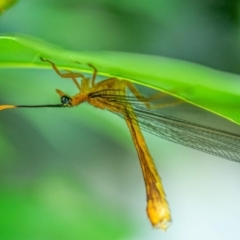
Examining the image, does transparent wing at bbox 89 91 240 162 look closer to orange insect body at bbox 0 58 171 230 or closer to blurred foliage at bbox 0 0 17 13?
orange insect body at bbox 0 58 171 230

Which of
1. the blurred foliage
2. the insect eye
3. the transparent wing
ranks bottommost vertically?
the transparent wing

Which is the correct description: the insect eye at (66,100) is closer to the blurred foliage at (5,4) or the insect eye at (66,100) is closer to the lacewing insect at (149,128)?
the lacewing insect at (149,128)

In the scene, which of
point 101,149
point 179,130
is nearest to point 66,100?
point 101,149

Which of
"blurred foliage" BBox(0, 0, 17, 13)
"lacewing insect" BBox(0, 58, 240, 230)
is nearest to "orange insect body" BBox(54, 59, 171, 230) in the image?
"lacewing insect" BBox(0, 58, 240, 230)

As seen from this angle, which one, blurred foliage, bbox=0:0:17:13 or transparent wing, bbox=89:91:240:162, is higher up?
blurred foliage, bbox=0:0:17:13

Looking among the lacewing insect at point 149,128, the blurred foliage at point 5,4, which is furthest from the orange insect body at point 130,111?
the blurred foliage at point 5,4

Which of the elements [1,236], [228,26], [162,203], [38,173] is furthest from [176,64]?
[1,236]
